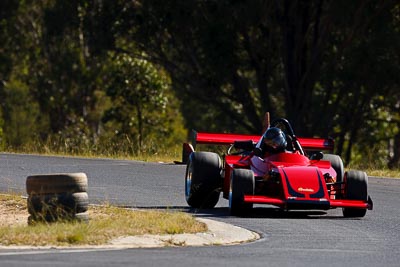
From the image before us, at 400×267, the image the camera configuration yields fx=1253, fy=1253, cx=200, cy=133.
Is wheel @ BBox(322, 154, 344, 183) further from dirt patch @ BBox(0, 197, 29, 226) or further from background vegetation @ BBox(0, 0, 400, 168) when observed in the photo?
background vegetation @ BBox(0, 0, 400, 168)

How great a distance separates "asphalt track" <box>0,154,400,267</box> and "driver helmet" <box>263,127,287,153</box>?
84 cm

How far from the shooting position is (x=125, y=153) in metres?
27.8

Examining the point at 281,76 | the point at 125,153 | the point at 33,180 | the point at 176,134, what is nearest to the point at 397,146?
the point at 281,76

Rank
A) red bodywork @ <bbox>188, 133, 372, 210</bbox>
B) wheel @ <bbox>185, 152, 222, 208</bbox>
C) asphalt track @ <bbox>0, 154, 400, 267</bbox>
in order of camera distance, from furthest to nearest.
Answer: wheel @ <bbox>185, 152, 222, 208</bbox>
red bodywork @ <bbox>188, 133, 372, 210</bbox>
asphalt track @ <bbox>0, 154, 400, 267</bbox>

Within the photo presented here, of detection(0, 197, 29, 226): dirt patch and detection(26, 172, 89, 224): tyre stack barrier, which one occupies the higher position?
detection(26, 172, 89, 224): tyre stack barrier

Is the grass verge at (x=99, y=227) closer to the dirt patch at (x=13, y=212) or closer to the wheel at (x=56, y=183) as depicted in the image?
the dirt patch at (x=13, y=212)

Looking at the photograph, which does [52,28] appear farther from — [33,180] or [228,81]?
[33,180]

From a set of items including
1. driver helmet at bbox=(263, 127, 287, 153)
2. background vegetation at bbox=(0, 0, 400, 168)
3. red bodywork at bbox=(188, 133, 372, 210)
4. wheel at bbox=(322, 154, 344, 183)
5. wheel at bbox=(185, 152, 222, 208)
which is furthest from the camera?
background vegetation at bbox=(0, 0, 400, 168)

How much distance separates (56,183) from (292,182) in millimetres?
3426

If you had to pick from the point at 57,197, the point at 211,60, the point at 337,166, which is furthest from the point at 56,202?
the point at 211,60

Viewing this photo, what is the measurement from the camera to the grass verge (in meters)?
12.1

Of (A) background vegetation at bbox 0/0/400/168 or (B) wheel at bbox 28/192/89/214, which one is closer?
(B) wheel at bbox 28/192/89/214

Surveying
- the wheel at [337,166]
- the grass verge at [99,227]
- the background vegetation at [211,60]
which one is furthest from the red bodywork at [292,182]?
the background vegetation at [211,60]

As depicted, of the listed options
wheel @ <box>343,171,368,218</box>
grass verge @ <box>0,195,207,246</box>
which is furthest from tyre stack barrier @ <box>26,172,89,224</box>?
wheel @ <box>343,171,368,218</box>
